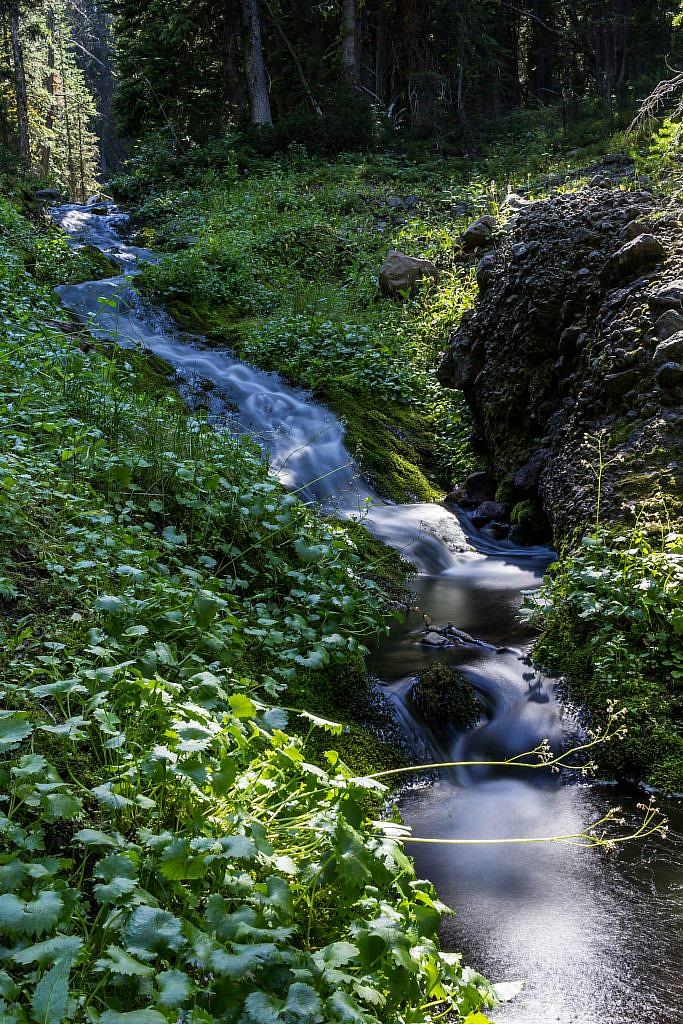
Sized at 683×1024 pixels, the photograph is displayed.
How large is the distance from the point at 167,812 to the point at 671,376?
5.27 m

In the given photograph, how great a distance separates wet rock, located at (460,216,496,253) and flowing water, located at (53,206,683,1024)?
6963 millimetres

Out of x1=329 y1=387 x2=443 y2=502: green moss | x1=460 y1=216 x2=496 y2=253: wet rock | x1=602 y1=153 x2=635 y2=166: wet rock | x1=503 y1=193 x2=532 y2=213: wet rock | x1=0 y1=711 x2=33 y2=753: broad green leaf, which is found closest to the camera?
x1=0 y1=711 x2=33 y2=753: broad green leaf

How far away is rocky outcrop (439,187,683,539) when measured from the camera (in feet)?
20.6

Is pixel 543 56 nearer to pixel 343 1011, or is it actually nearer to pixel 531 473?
pixel 531 473

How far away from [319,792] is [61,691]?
91 cm

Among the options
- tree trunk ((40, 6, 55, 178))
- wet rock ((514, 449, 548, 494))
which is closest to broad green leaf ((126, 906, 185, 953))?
wet rock ((514, 449, 548, 494))

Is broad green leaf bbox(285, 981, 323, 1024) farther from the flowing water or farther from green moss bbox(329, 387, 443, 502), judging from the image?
green moss bbox(329, 387, 443, 502)

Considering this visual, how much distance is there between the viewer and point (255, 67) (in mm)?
21016

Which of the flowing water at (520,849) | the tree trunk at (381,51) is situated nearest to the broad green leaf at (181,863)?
the flowing water at (520,849)

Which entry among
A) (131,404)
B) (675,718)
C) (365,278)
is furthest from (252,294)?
(675,718)

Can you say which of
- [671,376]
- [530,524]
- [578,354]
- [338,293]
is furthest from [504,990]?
[338,293]

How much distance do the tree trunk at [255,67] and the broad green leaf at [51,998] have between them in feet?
74.6

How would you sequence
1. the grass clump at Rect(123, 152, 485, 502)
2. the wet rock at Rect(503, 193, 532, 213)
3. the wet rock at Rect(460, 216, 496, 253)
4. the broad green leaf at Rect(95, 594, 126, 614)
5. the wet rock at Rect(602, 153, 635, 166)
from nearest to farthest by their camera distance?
1. the broad green leaf at Rect(95, 594, 126, 614)
2. the grass clump at Rect(123, 152, 485, 502)
3. the wet rock at Rect(460, 216, 496, 253)
4. the wet rock at Rect(503, 193, 532, 213)
5. the wet rock at Rect(602, 153, 635, 166)

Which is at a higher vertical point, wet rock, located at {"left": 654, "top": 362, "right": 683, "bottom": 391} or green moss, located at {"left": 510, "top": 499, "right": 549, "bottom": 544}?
wet rock, located at {"left": 654, "top": 362, "right": 683, "bottom": 391}
